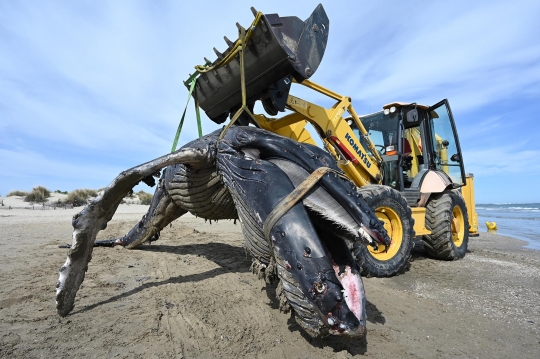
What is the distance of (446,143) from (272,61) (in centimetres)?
495

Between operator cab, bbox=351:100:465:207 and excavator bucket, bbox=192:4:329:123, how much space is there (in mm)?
3002

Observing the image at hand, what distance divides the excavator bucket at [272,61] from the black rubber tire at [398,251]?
183 centimetres

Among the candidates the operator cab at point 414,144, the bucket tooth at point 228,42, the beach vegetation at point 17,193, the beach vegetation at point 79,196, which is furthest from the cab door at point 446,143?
the beach vegetation at point 17,193

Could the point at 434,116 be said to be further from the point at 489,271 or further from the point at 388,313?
the point at 388,313

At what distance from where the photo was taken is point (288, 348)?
6.85 feet

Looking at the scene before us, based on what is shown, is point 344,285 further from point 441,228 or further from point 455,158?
point 455,158

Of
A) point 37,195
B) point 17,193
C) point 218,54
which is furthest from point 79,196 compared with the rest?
point 218,54

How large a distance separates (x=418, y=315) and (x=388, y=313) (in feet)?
0.91

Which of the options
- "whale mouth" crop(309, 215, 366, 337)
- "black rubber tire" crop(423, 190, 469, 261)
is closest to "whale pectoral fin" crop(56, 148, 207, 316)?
"whale mouth" crop(309, 215, 366, 337)

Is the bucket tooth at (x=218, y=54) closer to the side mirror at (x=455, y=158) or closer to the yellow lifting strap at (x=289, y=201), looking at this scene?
the yellow lifting strap at (x=289, y=201)

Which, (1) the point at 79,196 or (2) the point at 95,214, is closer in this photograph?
(2) the point at 95,214

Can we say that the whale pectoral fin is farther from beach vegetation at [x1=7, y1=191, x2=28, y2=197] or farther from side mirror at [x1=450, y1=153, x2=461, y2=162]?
beach vegetation at [x1=7, y1=191, x2=28, y2=197]

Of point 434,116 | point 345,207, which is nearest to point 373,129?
point 434,116

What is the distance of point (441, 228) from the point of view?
5.53m
